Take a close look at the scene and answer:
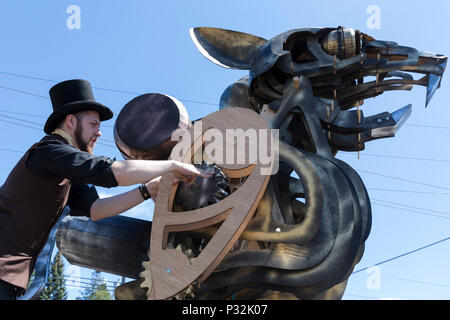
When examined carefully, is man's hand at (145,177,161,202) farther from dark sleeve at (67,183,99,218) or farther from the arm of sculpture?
dark sleeve at (67,183,99,218)

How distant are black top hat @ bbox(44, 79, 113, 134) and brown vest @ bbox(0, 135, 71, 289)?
48cm

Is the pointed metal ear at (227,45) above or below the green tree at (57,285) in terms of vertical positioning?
above

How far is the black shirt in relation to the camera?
11.8ft

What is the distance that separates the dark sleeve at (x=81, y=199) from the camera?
169 inches

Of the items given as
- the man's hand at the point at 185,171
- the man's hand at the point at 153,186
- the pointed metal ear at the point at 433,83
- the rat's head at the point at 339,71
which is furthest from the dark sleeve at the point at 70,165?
the pointed metal ear at the point at 433,83

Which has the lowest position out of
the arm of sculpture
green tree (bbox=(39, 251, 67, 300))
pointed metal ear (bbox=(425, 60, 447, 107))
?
green tree (bbox=(39, 251, 67, 300))

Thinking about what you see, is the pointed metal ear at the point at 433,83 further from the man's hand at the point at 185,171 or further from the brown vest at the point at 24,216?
the brown vest at the point at 24,216

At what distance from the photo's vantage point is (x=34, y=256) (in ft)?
12.2

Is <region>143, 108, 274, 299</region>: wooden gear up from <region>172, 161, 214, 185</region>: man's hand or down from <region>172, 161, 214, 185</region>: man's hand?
down

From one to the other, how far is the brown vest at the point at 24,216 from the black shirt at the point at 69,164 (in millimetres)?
73

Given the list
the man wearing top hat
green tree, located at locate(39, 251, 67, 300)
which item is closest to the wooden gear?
the man wearing top hat

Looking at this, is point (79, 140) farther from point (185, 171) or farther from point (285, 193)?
point (285, 193)

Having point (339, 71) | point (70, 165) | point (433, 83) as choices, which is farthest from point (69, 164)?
point (433, 83)
